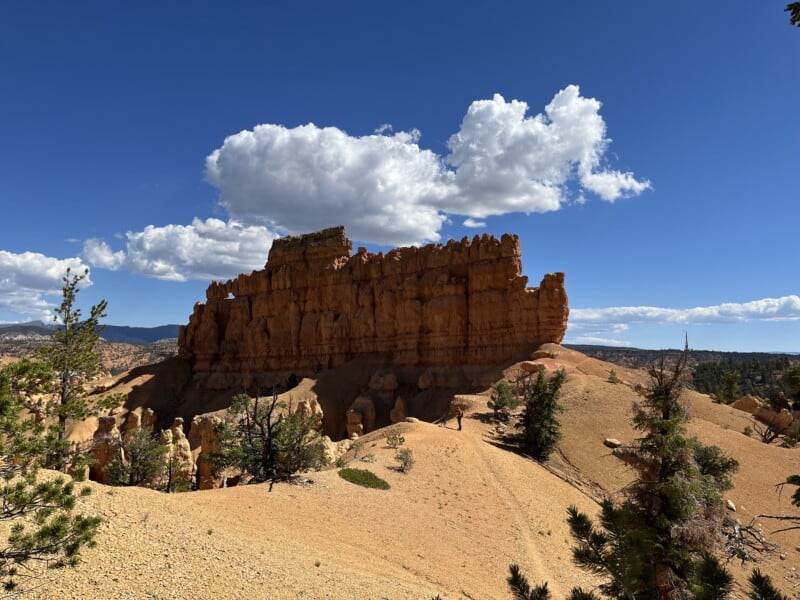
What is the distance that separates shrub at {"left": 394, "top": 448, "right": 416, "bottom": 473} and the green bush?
1.85m

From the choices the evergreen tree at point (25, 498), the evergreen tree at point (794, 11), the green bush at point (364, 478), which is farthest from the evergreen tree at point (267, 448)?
the evergreen tree at point (794, 11)

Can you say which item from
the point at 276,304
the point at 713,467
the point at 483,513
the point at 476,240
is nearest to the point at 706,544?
the point at 483,513

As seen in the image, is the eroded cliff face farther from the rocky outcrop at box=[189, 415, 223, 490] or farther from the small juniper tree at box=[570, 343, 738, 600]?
the small juniper tree at box=[570, 343, 738, 600]

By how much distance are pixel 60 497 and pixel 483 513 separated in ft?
54.4

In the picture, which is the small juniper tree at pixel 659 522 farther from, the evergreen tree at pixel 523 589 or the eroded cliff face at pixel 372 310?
the eroded cliff face at pixel 372 310

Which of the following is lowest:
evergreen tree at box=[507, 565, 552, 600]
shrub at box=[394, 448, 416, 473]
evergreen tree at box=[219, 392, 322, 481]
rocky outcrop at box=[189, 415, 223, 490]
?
rocky outcrop at box=[189, 415, 223, 490]

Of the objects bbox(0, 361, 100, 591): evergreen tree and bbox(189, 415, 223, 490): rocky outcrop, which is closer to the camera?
bbox(0, 361, 100, 591): evergreen tree

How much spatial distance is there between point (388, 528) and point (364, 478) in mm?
3820

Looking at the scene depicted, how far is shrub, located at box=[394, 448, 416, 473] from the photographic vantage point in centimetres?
2300

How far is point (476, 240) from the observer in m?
56.7

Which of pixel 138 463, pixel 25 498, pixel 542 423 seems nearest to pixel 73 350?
pixel 138 463

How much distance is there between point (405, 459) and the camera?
23203mm

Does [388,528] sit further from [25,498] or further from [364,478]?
[25,498]

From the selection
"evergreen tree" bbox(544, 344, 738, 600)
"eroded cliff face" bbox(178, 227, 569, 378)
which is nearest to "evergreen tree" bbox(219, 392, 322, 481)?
"evergreen tree" bbox(544, 344, 738, 600)
